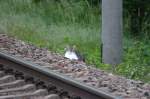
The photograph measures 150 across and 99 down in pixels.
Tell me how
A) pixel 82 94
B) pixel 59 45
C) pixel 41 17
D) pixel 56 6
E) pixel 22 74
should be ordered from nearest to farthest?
pixel 82 94, pixel 22 74, pixel 59 45, pixel 41 17, pixel 56 6

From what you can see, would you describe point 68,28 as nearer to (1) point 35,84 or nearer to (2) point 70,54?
(2) point 70,54

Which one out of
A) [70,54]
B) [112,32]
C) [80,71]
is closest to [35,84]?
[80,71]

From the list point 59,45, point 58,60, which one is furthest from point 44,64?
point 59,45

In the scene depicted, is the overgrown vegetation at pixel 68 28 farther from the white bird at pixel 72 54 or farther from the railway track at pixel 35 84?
the railway track at pixel 35 84

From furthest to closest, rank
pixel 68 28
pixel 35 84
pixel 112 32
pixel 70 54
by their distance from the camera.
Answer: pixel 68 28, pixel 112 32, pixel 70 54, pixel 35 84

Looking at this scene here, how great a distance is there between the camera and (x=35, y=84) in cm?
632

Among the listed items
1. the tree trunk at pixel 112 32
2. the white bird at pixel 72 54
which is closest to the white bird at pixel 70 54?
the white bird at pixel 72 54

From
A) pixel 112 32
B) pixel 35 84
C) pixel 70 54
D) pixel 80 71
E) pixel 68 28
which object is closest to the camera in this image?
pixel 35 84

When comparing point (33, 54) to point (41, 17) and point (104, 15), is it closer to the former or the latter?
point (104, 15)

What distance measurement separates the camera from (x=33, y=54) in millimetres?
8117

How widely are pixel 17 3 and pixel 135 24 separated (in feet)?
9.75

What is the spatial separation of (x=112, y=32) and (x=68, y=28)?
2477 mm

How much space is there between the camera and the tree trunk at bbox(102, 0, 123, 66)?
876 cm

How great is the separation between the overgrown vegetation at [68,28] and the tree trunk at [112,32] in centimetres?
17
